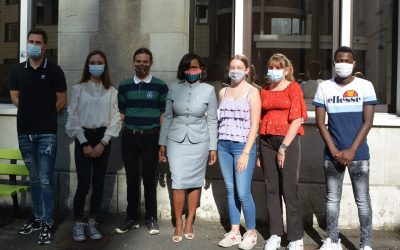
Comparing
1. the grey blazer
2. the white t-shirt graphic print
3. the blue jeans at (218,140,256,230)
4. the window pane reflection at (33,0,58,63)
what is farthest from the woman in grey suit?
the window pane reflection at (33,0,58,63)

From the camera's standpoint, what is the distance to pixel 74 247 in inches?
199

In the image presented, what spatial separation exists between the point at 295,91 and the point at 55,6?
142 inches

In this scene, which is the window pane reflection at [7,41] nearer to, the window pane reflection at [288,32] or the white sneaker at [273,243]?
the window pane reflection at [288,32]

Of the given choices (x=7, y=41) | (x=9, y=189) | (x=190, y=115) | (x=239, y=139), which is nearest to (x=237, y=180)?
(x=239, y=139)

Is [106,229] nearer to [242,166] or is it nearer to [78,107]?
[78,107]

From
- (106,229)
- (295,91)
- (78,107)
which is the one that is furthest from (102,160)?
(295,91)

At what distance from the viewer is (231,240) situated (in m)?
5.13

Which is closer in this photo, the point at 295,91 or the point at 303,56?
the point at 295,91

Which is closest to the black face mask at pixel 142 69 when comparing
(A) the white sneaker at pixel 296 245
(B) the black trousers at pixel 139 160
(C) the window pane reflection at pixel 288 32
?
(B) the black trousers at pixel 139 160

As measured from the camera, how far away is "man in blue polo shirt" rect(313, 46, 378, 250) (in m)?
4.53

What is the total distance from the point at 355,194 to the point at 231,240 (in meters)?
1.31

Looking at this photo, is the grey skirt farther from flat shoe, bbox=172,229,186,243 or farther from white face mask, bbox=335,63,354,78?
white face mask, bbox=335,63,354,78

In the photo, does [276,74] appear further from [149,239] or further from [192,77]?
[149,239]

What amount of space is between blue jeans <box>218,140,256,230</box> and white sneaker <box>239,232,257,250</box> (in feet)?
0.27
